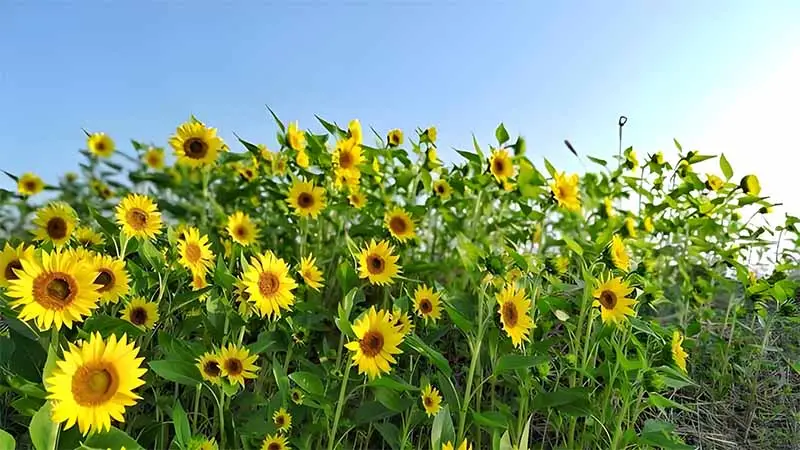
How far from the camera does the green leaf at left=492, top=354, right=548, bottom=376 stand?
128 centimetres

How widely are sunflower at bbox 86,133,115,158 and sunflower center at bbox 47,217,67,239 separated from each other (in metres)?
1.45

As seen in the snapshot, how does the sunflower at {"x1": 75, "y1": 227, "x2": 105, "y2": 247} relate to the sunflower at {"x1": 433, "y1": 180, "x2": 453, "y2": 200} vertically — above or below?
below

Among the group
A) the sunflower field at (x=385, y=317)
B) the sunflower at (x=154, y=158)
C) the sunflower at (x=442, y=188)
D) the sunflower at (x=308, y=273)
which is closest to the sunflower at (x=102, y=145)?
the sunflower at (x=154, y=158)

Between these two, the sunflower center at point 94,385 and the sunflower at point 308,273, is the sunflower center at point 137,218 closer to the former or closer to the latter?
the sunflower at point 308,273

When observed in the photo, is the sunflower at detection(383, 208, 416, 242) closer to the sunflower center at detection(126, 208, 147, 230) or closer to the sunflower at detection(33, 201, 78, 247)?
the sunflower center at detection(126, 208, 147, 230)

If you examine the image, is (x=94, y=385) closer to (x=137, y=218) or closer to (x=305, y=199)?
(x=137, y=218)

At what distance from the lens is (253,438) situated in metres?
1.36

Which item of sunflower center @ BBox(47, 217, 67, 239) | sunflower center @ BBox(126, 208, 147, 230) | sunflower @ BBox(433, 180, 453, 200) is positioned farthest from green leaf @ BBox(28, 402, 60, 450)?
sunflower @ BBox(433, 180, 453, 200)

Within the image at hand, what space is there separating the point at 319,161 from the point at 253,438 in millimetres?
906

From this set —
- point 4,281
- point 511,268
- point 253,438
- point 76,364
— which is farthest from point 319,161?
point 76,364

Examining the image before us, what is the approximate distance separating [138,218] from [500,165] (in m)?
1.08

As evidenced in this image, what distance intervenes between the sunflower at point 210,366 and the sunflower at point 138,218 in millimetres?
331

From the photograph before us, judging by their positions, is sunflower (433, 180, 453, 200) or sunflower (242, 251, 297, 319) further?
sunflower (433, 180, 453, 200)

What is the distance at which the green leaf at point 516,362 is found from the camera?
1283 mm
